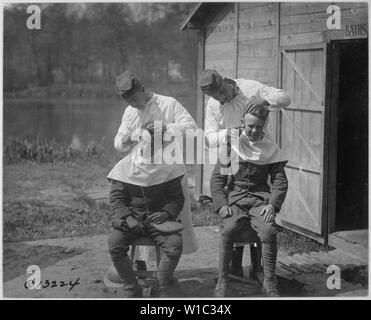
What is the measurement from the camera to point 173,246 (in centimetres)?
482

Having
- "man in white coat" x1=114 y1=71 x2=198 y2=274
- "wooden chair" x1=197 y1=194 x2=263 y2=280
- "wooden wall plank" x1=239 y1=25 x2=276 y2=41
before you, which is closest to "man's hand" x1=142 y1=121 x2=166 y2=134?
"man in white coat" x1=114 y1=71 x2=198 y2=274

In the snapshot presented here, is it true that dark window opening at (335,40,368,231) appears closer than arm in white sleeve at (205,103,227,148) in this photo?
No

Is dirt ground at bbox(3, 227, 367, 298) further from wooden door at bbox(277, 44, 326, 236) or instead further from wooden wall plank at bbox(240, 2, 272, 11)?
wooden wall plank at bbox(240, 2, 272, 11)

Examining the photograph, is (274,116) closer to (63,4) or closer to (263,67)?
(263,67)

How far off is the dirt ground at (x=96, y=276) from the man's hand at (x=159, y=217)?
0.61 meters

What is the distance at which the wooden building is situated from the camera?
229 inches

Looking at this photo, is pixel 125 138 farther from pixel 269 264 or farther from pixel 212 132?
pixel 269 264

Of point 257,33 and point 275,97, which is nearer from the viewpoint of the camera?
point 275,97

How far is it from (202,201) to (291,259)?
8.32 feet

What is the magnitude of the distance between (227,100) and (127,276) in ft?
5.53

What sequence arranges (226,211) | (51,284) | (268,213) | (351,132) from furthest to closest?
(351,132)
(51,284)
(226,211)
(268,213)

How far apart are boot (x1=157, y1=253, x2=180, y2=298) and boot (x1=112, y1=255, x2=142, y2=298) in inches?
8.5

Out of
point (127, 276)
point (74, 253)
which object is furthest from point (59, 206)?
point (127, 276)

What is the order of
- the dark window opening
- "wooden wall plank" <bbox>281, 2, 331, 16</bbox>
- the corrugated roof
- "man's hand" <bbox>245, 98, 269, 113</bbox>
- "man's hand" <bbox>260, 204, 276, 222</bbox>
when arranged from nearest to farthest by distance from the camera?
"man's hand" <bbox>245, 98, 269, 113</bbox> < "man's hand" <bbox>260, 204, 276, 222</bbox> < the dark window opening < "wooden wall plank" <bbox>281, 2, 331, 16</bbox> < the corrugated roof
